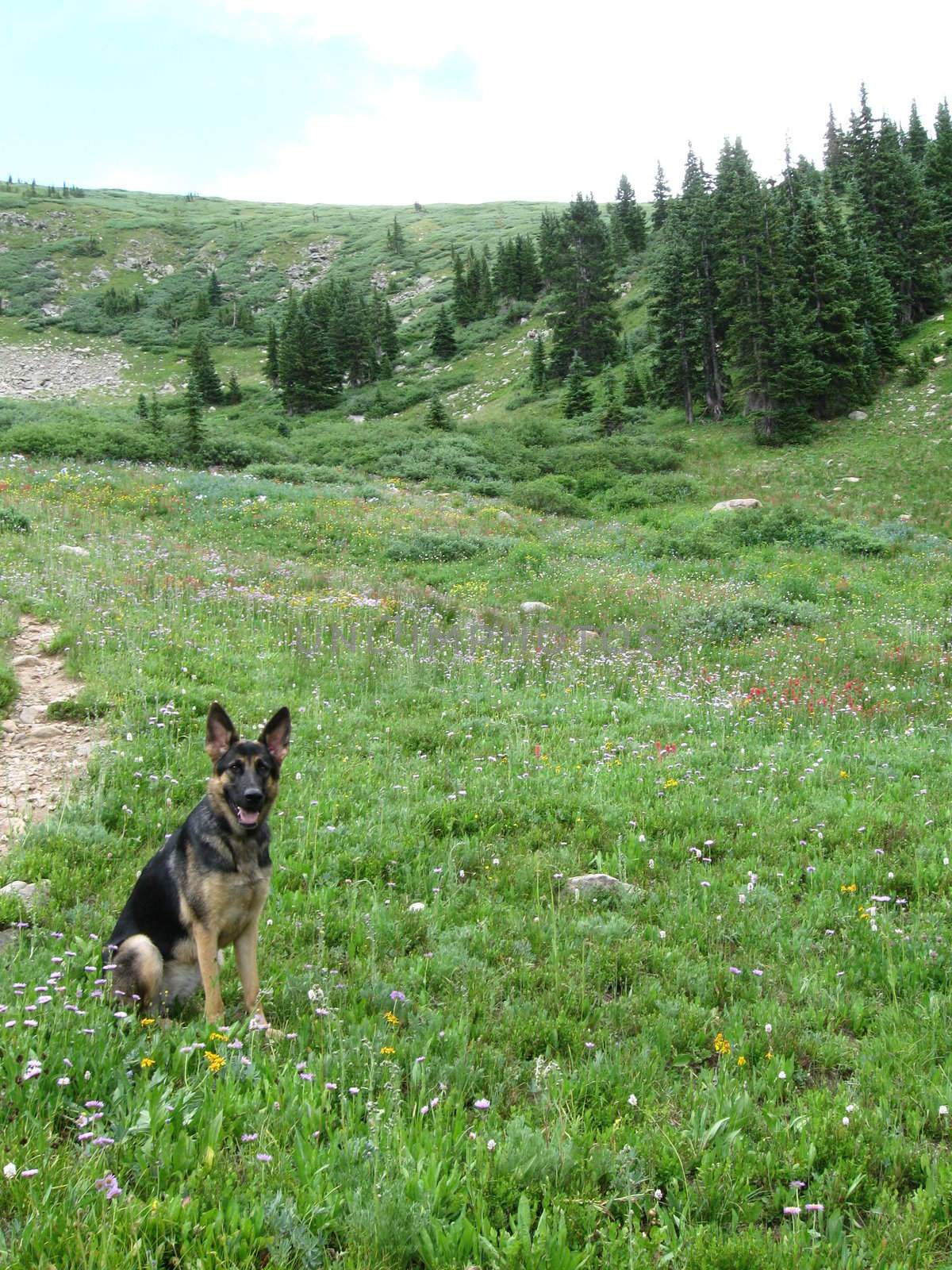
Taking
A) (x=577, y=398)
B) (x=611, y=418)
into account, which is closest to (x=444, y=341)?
(x=577, y=398)

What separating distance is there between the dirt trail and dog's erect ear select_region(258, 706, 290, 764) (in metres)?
2.70

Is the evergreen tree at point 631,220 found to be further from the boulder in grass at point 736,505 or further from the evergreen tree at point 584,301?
the boulder in grass at point 736,505

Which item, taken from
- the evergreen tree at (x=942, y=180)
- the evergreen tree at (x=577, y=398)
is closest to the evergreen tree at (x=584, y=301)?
the evergreen tree at (x=577, y=398)

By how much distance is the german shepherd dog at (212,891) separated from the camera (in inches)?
157

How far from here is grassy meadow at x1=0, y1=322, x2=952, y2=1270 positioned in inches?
107

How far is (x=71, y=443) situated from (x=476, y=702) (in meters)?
23.6

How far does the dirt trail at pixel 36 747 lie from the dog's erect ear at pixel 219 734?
250 centimetres

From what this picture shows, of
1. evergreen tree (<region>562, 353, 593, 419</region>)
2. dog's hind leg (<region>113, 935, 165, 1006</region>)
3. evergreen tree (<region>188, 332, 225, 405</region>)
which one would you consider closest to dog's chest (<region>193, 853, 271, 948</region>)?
dog's hind leg (<region>113, 935, 165, 1006</region>)

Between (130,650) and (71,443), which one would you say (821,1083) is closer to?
(130,650)

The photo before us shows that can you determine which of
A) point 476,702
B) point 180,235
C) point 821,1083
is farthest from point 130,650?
point 180,235

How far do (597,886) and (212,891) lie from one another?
9.37 ft

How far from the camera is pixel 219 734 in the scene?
434 cm

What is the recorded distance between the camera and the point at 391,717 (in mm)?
8852

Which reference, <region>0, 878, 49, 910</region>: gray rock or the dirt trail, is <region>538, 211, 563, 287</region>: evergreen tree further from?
<region>0, 878, 49, 910</region>: gray rock
